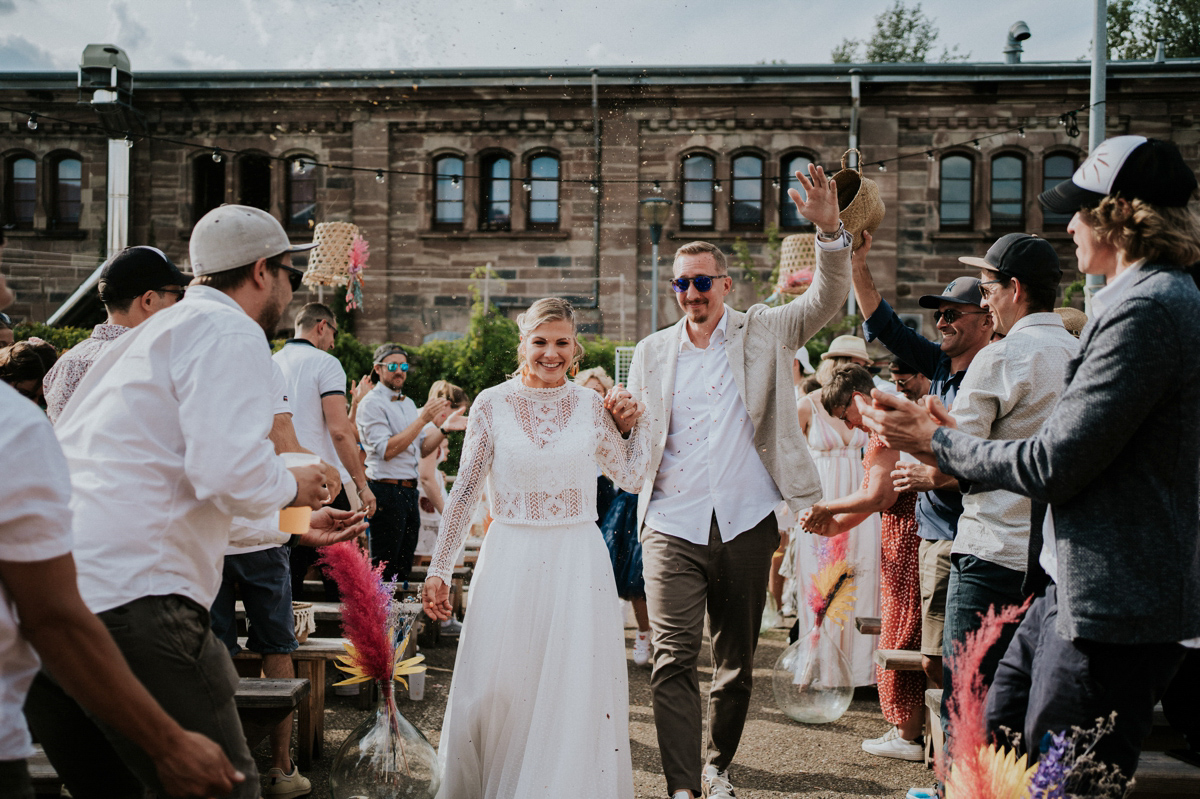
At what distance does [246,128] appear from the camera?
17953 millimetres

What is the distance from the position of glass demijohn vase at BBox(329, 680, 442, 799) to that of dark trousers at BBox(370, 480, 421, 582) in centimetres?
364

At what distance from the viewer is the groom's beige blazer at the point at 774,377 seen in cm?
421

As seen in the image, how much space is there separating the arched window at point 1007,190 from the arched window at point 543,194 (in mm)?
8051

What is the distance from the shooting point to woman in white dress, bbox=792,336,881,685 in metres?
6.18

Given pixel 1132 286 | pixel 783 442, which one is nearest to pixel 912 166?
pixel 783 442

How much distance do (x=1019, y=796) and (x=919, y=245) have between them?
16425mm

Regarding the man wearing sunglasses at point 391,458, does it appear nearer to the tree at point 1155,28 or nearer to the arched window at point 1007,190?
the arched window at point 1007,190

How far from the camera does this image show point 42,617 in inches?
65.0

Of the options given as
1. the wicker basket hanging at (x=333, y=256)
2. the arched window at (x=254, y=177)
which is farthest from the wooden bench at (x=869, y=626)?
the arched window at (x=254, y=177)

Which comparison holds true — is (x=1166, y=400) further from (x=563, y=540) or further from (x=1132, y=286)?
(x=563, y=540)

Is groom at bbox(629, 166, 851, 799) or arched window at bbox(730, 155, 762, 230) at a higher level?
arched window at bbox(730, 155, 762, 230)

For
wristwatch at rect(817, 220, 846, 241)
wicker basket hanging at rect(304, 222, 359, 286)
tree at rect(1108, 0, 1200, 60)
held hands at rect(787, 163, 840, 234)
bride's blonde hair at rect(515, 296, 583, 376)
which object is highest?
tree at rect(1108, 0, 1200, 60)

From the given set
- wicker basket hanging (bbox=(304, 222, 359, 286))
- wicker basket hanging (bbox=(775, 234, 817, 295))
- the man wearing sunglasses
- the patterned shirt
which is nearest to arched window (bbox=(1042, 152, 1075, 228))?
wicker basket hanging (bbox=(775, 234, 817, 295))

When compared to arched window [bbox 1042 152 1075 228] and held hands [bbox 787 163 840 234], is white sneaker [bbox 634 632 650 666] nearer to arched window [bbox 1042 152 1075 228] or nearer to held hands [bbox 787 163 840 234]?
held hands [bbox 787 163 840 234]
